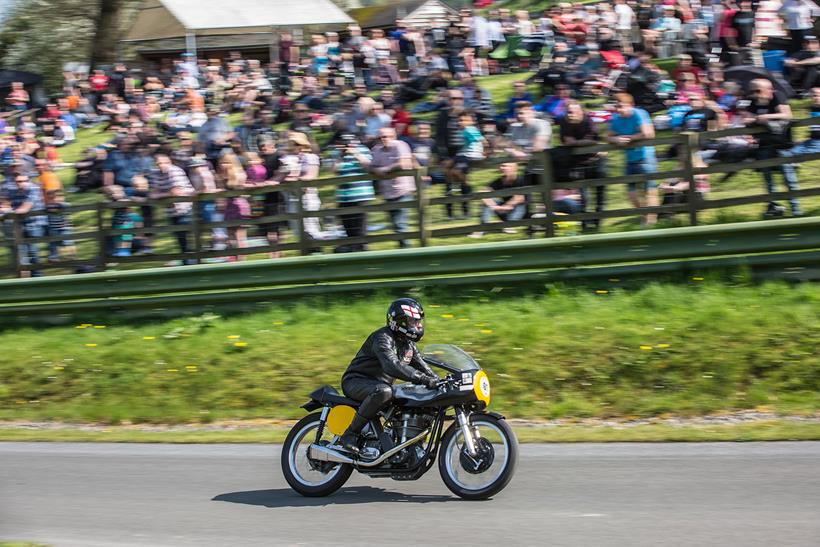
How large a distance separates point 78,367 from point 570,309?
226 inches

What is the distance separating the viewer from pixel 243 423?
11.0 meters

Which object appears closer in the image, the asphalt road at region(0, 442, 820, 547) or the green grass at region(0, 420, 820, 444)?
the asphalt road at region(0, 442, 820, 547)

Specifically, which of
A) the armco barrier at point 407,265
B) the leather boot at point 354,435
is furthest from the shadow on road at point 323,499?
the armco barrier at point 407,265

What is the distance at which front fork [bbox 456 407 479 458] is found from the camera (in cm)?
716

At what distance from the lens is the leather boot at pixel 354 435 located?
25.1 feet

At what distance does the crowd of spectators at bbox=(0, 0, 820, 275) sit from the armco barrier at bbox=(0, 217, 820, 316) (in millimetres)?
407

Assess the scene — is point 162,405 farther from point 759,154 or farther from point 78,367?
point 759,154

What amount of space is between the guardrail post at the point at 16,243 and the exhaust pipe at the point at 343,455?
8134 mm

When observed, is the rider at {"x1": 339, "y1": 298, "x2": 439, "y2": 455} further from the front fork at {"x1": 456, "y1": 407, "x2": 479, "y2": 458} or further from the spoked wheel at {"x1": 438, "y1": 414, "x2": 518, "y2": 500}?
the spoked wheel at {"x1": 438, "y1": 414, "x2": 518, "y2": 500}

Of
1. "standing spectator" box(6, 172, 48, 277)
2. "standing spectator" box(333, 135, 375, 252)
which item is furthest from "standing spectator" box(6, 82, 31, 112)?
"standing spectator" box(333, 135, 375, 252)

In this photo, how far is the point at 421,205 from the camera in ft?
39.9

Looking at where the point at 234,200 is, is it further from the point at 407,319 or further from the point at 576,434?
the point at 407,319

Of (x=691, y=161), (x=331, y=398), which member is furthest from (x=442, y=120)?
(x=331, y=398)

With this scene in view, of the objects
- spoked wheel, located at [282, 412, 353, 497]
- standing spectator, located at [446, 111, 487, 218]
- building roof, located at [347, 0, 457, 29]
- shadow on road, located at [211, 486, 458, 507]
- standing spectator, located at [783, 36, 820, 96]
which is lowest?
shadow on road, located at [211, 486, 458, 507]
